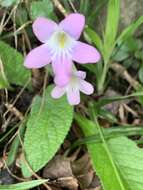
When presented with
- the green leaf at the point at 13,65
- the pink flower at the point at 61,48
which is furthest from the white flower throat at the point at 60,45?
the green leaf at the point at 13,65

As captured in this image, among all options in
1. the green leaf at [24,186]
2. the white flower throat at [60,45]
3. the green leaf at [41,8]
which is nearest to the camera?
the green leaf at [24,186]

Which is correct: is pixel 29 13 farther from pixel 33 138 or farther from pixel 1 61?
pixel 33 138

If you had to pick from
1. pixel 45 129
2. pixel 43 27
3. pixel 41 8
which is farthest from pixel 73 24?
pixel 45 129

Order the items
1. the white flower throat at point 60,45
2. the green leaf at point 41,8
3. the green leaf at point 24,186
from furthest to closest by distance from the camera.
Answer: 1. the green leaf at point 41,8
2. the white flower throat at point 60,45
3. the green leaf at point 24,186

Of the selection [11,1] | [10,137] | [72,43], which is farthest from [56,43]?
[10,137]

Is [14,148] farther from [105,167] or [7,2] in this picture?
[7,2]

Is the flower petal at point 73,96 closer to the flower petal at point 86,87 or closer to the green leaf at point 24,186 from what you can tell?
Result: the flower petal at point 86,87
